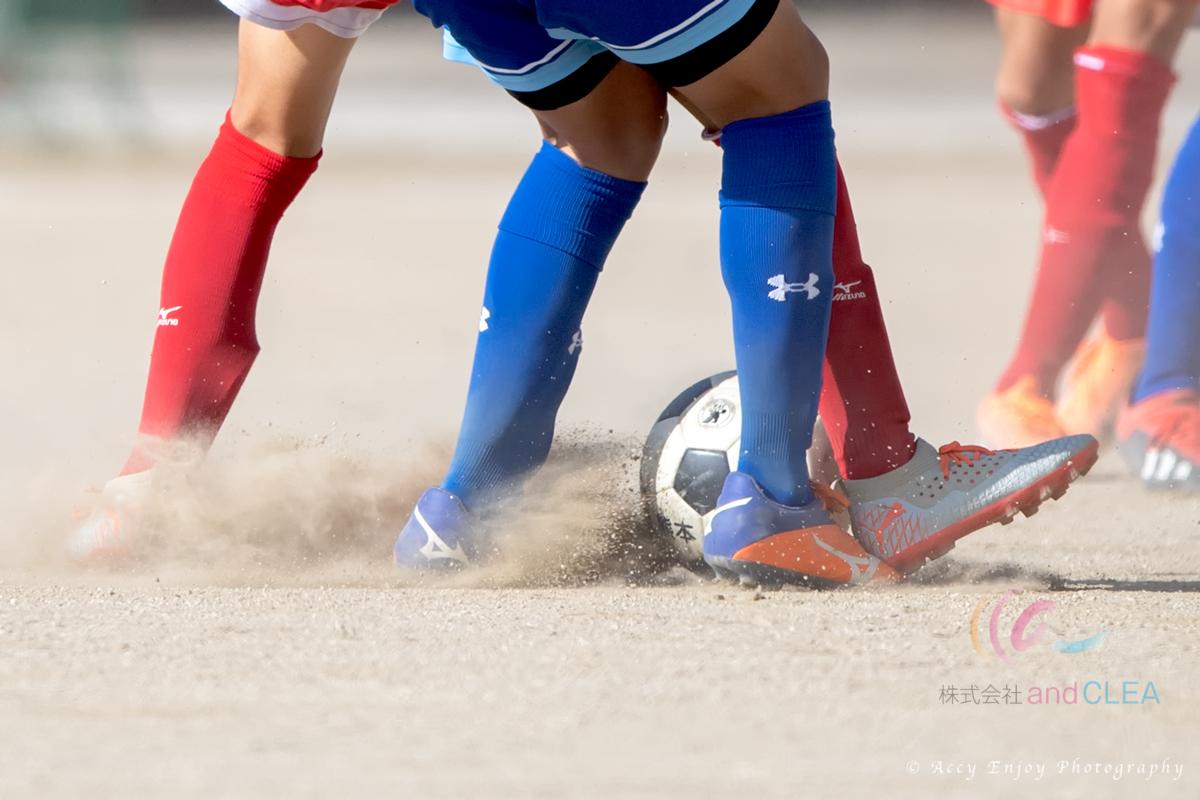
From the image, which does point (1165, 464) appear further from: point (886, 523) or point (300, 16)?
point (300, 16)

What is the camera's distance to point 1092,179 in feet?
12.9

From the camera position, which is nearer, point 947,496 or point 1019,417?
point 947,496

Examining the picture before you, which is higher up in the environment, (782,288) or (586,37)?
(586,37)

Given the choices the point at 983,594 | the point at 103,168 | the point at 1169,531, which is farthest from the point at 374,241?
the point at 983,594

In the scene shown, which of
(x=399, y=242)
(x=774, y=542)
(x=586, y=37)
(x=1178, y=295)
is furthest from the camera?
(x=399, y=242)

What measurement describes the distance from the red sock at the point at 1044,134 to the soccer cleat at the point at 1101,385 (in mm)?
409

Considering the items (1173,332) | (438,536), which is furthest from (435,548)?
(1173,332)

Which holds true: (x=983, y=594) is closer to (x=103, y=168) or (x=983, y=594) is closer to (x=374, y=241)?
(x=374, y=241)

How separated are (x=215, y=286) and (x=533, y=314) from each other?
0.49 meters

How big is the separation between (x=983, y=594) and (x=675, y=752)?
2.84 ft

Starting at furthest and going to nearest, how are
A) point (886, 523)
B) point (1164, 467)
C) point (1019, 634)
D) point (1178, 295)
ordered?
1. point (1178, 295)
2. point (1164, 467)
3. point (886, 523)
4. point (1019, 634)

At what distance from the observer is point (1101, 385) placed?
155 inches

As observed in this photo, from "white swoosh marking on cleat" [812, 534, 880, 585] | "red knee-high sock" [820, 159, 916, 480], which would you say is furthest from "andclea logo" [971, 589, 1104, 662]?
"red knee-high sock" [820, 159, 916, 480]

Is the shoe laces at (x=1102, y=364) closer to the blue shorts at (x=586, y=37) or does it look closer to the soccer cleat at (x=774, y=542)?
the soccer cleat at (x=774, y=542)
